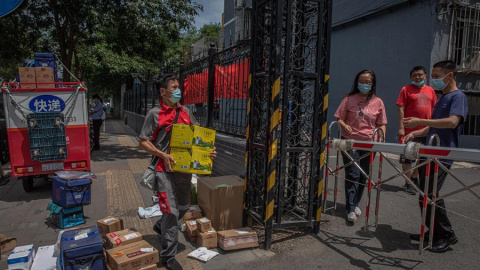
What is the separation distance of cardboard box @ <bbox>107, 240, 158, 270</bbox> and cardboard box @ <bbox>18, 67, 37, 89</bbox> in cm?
424

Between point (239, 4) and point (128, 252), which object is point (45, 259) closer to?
point (128, 252)

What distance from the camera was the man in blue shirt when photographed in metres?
3.44

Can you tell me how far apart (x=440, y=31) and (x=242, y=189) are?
8882 millimetres

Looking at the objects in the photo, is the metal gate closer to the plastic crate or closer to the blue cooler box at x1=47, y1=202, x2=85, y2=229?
the blue cooler box at x1=47, y1=202, x2=85, y2=229

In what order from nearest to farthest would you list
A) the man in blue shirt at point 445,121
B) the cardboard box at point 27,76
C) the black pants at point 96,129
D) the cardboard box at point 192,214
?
the man in blue shirt at point 445,121, the cardboard box at point 192,214, the cardboard box at point 27,76, the black pants at point 96,129

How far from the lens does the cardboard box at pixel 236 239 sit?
12.4 feet

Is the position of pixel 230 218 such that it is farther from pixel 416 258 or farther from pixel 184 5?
pixel 184 5

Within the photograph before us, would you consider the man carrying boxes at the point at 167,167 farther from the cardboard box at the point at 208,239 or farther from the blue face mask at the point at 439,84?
the blue face mask at the point at 439,84

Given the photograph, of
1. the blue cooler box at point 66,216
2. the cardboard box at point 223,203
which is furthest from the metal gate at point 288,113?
the blue cooler box at point 66,216

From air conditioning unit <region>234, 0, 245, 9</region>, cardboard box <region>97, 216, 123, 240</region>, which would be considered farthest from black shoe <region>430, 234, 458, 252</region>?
air conditioning unit <region>234, 0, 245, 9</region>

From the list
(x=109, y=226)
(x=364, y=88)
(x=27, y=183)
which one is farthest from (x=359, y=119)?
(x=27, y=183)

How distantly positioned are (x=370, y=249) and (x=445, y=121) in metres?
1.63

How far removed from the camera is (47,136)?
584 centimetres

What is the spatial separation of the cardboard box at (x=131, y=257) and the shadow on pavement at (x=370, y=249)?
203 cm
